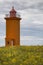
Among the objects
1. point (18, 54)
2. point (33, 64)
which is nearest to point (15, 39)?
point (18, 54)

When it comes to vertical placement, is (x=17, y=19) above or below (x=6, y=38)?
above

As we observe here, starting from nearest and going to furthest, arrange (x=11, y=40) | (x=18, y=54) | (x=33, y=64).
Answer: (x=33, y=64)
(x=18, y=54)
(x=11, y=40)

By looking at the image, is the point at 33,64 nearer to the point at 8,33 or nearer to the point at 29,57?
the point at 29,57

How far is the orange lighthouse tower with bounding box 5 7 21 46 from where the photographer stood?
27.4 meters

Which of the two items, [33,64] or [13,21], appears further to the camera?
[13,21]

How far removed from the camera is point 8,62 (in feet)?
27.6

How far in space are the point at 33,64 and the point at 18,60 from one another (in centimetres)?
74

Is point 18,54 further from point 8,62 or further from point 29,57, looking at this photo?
point 8,62

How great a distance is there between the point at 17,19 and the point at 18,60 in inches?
756

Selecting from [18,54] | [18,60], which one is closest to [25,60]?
[18,60]

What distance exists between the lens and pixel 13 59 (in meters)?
8.79

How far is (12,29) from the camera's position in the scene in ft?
90.5

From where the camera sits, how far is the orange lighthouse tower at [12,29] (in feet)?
89.8

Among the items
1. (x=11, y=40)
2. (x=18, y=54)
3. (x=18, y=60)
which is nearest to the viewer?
(x=18, y=60)
